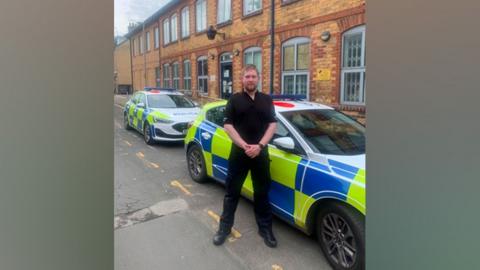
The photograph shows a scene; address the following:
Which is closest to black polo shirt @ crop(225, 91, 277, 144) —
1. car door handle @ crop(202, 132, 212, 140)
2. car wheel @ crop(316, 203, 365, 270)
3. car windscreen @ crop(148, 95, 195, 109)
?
car wheel @ crop(316, 203, 365, 270)

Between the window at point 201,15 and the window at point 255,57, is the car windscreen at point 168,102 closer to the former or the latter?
the window at point 255,57

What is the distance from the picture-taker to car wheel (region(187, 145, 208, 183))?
182 inches

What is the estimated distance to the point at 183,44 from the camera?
1548cm

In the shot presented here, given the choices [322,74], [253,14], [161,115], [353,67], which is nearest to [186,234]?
[161,115]

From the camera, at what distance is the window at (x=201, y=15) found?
44.2 feet

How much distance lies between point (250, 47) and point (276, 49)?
1.41 metres

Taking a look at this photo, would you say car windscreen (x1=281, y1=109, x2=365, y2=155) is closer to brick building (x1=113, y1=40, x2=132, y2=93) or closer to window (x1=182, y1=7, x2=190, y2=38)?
window (x1=182, y1=7, x2=190, y2=38)

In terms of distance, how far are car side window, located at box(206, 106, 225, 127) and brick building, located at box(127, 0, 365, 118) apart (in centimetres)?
381

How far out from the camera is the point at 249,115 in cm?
288

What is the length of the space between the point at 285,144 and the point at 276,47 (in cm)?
687

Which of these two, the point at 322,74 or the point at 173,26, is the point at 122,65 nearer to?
the point at 173,26
